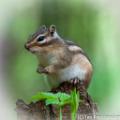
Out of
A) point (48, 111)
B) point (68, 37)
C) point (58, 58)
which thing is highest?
point (68, 37)

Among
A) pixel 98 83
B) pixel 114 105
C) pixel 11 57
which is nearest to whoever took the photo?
pixel 114 105

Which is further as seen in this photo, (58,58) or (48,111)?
(58,58)

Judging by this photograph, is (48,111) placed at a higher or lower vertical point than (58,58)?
lower

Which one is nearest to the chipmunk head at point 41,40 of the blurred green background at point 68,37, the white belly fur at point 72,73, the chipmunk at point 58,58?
the chipmunk at point 58,58

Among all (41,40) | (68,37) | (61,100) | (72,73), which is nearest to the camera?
(61,100)

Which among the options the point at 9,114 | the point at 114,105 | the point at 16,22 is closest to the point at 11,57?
the point at 16,22

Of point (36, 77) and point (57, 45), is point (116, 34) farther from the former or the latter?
point (57, 45)

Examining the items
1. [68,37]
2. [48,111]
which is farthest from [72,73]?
[68,37]

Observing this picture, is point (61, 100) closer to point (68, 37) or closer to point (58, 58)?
point (58, 58)

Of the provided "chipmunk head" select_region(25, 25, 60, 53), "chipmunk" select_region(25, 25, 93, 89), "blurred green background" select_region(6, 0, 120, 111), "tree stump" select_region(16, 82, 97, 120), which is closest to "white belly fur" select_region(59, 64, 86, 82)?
"chipmunk" select_region(25, 25, 93, 89)
